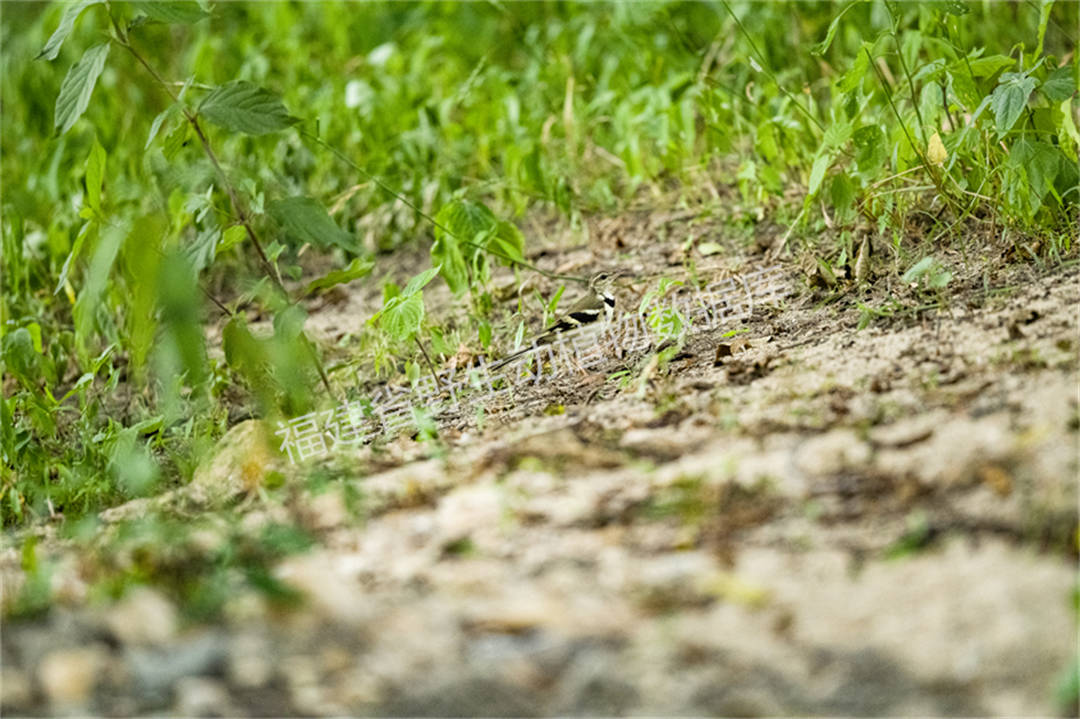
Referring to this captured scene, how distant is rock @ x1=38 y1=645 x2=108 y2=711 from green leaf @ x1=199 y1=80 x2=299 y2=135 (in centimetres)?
116

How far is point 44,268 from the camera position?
374cm

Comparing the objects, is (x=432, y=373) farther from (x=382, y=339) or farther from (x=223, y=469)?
(x=223, y=469)

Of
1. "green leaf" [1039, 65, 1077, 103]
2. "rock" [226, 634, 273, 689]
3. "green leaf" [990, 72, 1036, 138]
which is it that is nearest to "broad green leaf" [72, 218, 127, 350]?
"rock" [226, 634, 273, 689]

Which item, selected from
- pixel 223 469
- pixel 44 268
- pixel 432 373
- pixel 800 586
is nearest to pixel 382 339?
pixel 432 373

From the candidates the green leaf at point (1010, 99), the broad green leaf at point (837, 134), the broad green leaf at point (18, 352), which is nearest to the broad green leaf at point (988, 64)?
the green leaf at point (1010, 99)

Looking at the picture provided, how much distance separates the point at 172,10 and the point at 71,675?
4.48 feet

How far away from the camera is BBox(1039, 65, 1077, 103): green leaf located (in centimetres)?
226

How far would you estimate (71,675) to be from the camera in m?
1.32

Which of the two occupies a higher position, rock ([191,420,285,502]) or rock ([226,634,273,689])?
rock ([226,634,273,689])

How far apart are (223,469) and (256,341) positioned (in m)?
0.29

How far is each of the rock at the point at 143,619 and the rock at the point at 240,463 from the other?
1.76 feet

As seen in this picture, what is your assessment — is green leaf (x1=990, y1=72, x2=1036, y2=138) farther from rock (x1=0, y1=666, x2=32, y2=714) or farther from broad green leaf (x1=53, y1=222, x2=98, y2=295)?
rock (x1=0, y1=666, x2=32, y2=714)

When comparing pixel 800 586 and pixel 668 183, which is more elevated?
pixel 800 586

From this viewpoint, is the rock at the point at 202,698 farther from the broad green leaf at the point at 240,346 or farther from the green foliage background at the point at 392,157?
the broad green leaf at the point at 240,346
